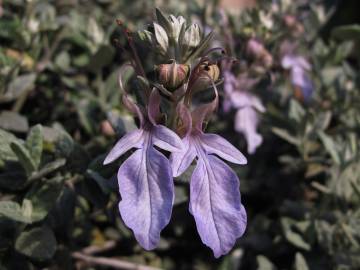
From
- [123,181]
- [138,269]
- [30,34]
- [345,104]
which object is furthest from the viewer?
[345,104]

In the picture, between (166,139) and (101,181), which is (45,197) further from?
(166,139)

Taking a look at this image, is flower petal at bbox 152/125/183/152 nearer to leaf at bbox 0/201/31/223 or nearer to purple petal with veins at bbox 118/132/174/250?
purple petal with veins at bbox 118/132/174/250

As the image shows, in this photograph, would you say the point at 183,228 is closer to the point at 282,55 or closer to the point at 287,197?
the point at 287,197

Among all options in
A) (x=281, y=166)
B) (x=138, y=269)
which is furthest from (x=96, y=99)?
(x=281, y=166)

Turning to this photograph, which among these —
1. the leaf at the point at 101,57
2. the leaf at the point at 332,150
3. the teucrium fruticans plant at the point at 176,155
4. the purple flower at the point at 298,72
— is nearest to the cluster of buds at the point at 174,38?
the teucrium fruticans plant at the point at 176,155

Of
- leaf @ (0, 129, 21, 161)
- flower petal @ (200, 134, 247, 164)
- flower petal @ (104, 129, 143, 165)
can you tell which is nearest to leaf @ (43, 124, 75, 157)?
leaf @ (0, 129, 21, 161)

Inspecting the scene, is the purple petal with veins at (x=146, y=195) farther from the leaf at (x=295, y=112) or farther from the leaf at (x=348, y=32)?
the leaf at (x=348, y=32)

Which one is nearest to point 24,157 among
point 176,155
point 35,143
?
point 35,143
